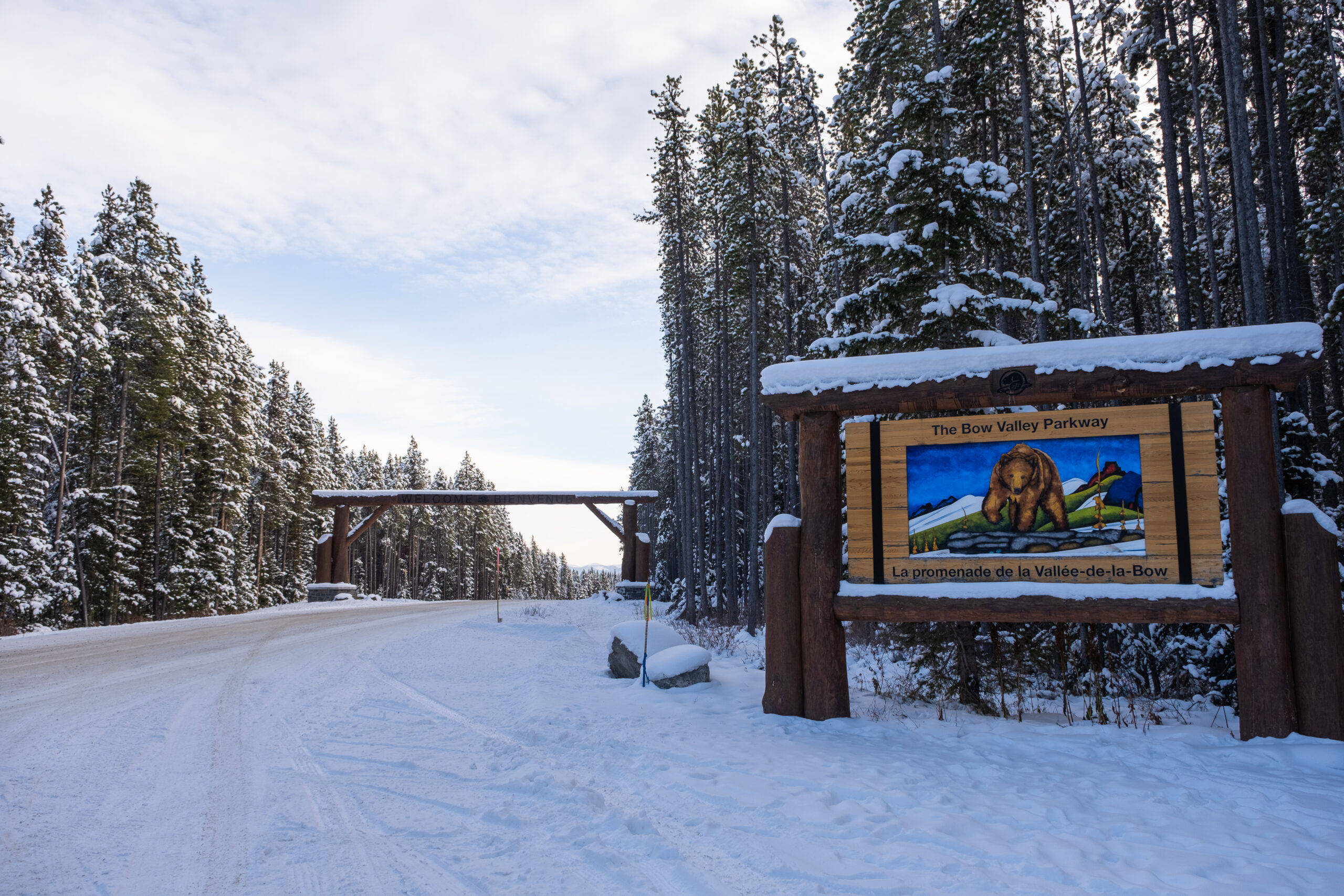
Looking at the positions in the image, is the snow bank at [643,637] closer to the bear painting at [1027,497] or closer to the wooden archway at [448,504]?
the bear painting at [1027,497]

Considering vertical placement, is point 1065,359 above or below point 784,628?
above

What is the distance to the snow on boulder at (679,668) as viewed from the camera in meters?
8.17

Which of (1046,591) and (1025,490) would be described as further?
(1025,490)

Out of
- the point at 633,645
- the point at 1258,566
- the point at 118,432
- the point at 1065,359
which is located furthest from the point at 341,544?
the point at 1258,566

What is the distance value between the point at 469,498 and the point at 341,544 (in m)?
5.47

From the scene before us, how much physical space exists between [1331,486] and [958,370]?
1121 cm

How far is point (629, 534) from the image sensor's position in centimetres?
2802

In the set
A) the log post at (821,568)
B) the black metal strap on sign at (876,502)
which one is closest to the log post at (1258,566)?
the black metal strap on sign at (876,502)

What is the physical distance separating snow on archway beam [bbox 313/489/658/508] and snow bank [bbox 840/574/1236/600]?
66.8ft

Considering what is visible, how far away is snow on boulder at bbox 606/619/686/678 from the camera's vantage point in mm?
9031

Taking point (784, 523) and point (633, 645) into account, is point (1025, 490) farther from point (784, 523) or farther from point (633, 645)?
point (633, 645)

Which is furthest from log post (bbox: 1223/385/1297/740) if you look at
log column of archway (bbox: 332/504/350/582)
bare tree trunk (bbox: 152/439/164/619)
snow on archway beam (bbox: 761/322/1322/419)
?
bare tree trunk (bbox: 152/439/164/619)

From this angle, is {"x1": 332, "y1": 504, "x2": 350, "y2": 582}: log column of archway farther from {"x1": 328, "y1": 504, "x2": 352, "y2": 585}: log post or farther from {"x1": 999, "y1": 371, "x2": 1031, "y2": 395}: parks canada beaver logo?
{"x1": 999, "y1": 371, "x2": 1031, "y2": 395}: parks canada beaver logo

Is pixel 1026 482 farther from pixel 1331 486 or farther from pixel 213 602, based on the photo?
pixel 213 602
